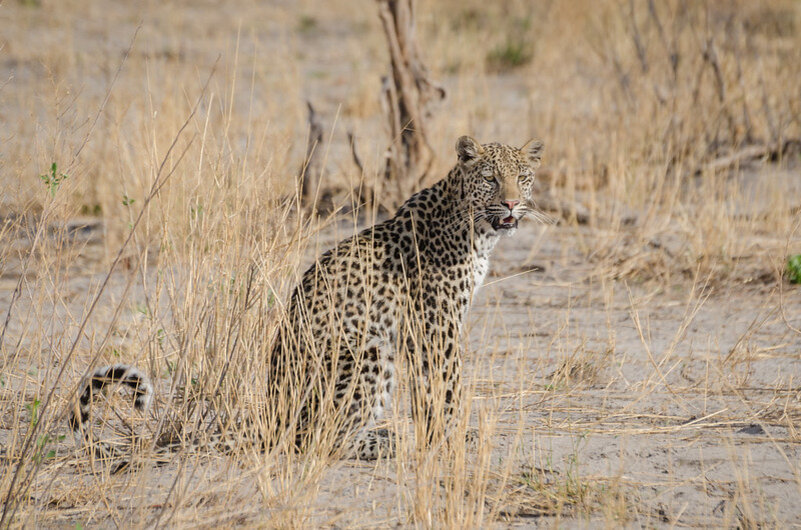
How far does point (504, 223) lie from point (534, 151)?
2.23 ft

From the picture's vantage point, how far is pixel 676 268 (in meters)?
7.67

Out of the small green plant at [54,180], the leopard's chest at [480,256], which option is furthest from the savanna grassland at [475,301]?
the leopard's chest at [480,256]

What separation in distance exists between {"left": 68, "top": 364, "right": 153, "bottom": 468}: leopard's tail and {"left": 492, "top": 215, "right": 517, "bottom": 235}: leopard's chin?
6.05 feet

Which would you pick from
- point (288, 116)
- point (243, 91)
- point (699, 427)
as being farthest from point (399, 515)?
point (243, 91)

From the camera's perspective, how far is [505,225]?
4988 mm

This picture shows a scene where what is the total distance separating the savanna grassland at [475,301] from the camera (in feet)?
13.0

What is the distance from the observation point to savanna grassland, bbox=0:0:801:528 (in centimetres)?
397

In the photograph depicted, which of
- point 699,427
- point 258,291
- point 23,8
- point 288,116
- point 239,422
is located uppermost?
point 23,8

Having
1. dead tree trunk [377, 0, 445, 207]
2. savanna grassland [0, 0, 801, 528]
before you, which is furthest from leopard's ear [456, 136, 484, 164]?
dead tree trunk [377, 0, 445, 207]

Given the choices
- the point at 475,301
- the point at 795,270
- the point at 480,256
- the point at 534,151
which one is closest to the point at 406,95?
the point at 475,301

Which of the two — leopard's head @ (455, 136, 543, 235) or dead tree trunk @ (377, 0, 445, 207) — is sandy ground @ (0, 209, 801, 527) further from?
dead tree trunk @ (377, 0, 445, 207)

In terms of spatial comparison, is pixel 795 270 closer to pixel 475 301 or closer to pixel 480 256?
pixel 475 301

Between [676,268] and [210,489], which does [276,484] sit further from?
[676,268]

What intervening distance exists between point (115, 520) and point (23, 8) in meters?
14.1
